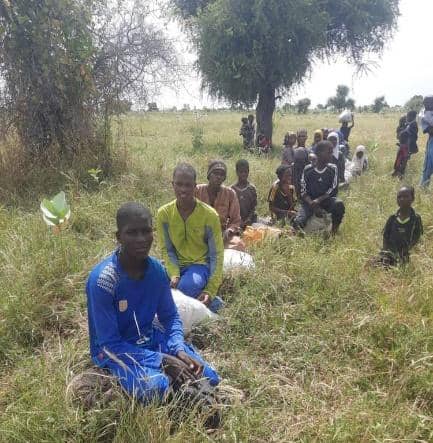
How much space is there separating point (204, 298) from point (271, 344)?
575mm

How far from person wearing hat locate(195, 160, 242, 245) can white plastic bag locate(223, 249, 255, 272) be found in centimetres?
28

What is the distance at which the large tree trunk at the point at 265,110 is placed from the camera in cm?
1184

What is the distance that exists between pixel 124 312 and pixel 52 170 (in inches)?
166

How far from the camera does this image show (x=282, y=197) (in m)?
5.22

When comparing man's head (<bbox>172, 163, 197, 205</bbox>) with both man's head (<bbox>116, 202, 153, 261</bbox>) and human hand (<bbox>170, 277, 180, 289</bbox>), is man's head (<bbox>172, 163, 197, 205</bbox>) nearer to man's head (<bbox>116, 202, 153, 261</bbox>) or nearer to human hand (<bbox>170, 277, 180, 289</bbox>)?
human hand (<bbox>170, 277, 180, 289</bbox>)

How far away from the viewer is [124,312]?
86.3 inches

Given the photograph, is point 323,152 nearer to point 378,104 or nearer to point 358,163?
point 358,163

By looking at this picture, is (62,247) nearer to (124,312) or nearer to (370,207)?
(124,312)

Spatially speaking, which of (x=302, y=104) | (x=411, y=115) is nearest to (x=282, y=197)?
(x=411, y=115)

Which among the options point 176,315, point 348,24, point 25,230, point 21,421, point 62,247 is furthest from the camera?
point 348,24

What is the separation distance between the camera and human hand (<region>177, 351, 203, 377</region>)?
6.80 ft

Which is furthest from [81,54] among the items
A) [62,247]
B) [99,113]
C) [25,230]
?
[62,247]

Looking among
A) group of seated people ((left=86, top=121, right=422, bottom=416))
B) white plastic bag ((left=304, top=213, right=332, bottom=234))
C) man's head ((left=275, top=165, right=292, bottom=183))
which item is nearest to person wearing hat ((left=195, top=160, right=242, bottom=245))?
group of seated people ((left=86, top=121, right=422, bottom=416))

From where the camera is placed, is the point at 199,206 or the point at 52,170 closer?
the point at 199,206
